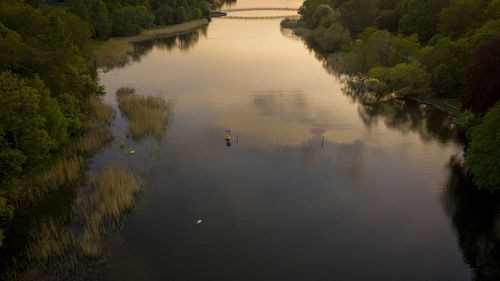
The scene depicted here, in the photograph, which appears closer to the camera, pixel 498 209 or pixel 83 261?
pixel 83 261

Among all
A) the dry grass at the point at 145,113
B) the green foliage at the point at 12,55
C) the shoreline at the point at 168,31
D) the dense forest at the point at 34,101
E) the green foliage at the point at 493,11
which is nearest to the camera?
the dense forest at the point at 34,101

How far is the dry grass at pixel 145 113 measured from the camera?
5312 cm

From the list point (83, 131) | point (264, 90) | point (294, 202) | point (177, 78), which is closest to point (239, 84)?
point (264, 90)

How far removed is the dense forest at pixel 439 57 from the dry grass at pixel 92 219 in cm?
3760

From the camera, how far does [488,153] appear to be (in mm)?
35250

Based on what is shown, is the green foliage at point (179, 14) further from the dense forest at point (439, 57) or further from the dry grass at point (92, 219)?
the dry grass at point (92, 219)

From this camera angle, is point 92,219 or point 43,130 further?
point 43,130

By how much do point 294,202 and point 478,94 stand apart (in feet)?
90.6

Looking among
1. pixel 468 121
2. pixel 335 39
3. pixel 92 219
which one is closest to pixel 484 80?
pixel 468 121

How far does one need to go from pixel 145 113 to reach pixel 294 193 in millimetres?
31278

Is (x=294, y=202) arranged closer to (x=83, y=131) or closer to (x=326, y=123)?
(x=326, y=123)

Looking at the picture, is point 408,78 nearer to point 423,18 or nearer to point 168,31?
point 423,18

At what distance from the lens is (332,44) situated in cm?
11362

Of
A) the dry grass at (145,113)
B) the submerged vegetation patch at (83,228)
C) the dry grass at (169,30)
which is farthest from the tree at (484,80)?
the dry grass at (169,30)
